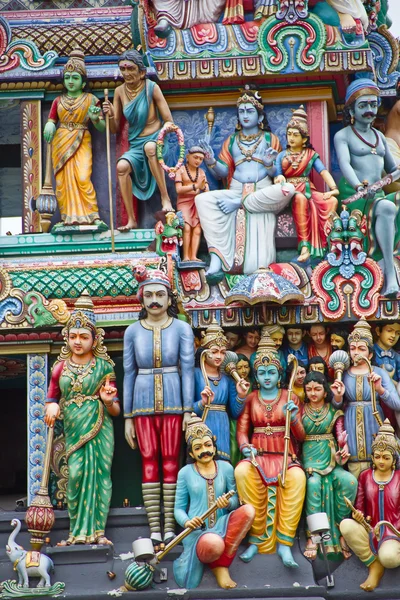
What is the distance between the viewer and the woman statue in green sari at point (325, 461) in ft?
Result: 64.4

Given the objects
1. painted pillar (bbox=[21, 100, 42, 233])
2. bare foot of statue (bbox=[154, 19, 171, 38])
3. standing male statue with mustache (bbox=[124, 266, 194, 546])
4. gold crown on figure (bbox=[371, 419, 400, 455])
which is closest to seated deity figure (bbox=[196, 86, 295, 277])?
standing male statue with mustache (bbox=[124, 266, 194, 546])

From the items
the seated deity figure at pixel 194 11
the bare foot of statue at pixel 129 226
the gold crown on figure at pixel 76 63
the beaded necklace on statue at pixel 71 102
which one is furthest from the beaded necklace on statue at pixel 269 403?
the seated deity figure at pixel 194 11

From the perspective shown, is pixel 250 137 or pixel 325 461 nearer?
pixel 325 461

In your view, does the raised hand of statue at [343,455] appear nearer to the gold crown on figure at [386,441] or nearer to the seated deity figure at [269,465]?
the gold crown on figure at [386,441]

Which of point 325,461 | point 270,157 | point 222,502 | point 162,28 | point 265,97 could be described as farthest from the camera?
point 265,97

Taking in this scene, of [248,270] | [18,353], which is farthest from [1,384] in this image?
[248,270]

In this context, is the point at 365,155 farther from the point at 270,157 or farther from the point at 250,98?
the point at 250,98

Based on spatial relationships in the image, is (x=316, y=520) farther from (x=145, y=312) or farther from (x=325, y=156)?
(x=325, y=156)

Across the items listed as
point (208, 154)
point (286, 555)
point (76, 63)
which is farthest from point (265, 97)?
point (286, 555)

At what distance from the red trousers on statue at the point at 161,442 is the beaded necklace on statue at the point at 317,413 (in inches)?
53.7

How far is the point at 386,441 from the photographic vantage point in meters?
19.5

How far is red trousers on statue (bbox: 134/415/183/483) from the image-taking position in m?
19.9

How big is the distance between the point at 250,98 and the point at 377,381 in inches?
150

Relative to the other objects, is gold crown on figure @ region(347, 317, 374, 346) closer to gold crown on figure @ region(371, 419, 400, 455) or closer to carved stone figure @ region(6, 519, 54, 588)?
gold crown on figure @ region(371, 419, 400, 455)
